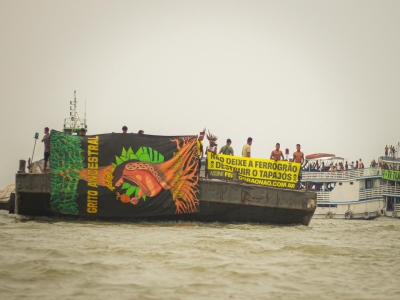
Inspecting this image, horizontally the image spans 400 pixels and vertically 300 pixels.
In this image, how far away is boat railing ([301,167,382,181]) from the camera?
46219 mm

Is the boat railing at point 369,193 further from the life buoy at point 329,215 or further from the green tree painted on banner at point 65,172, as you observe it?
the green tree painted on banner at point 65,172

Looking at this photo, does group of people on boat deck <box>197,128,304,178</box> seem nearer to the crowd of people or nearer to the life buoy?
the crowd of people

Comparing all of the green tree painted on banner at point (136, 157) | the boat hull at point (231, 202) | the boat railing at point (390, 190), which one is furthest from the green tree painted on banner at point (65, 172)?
the boat railing at point (390, 190)

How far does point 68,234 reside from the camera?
13.8 meters

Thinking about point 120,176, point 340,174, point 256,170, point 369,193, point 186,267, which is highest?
point 340,174

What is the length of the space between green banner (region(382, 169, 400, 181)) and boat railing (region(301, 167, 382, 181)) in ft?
4.15

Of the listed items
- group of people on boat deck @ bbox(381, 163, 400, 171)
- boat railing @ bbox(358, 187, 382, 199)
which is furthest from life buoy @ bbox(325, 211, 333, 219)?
group of people on boat deck @ bbox(381, 163, 400, 171)

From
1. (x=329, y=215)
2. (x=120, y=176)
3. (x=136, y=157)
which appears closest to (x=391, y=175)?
(x=329, y=215)

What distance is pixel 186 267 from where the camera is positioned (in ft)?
30.9

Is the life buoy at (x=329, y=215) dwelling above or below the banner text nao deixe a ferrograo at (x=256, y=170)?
below

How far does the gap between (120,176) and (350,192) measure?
31.6 m

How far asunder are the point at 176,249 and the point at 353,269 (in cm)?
338

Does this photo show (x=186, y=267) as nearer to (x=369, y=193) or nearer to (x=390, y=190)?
(x=369, y=193)

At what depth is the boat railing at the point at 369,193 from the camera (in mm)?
46469
